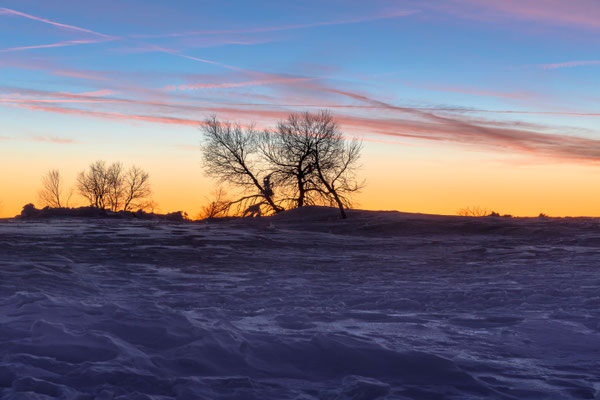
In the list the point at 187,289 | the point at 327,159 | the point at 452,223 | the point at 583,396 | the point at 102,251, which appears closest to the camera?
the point at 583,396

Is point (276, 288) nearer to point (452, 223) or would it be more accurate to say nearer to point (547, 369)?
point (547, 369)

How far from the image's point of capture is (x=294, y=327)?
4.73m

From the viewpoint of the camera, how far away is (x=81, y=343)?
3.94 meters

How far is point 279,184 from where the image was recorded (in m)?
30.2

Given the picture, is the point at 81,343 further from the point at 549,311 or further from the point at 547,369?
the point at 549,311

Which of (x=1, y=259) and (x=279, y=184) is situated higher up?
(x=279, y=184)

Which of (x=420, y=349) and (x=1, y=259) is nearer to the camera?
(x=420, y=349)

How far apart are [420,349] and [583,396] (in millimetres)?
1158

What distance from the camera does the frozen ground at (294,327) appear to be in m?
3.35

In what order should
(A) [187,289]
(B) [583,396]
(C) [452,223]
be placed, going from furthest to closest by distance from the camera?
(C) [452,223] → (A) [187,289] → (B) [583,396]

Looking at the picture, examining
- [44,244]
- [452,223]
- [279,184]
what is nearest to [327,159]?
[279,184]

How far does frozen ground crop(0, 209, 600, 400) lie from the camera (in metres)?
3.35

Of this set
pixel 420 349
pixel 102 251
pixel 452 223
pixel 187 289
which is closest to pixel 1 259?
pixel 102 251

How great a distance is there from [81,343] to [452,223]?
16.5 m
